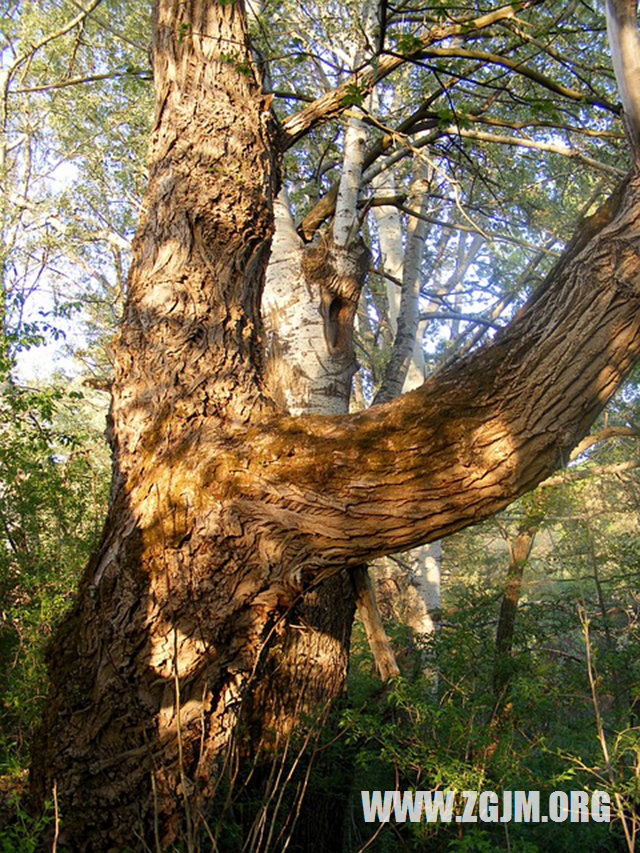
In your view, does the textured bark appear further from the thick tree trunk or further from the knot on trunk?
the thick tree trunk

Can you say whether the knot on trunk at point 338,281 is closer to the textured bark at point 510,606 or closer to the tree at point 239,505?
the tree at point 239,505

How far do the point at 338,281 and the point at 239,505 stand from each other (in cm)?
216

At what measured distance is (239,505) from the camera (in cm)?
242

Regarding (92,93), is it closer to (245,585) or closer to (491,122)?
(491,122)

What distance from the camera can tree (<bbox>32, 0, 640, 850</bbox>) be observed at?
2275 millimetres

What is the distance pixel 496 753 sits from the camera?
2.81 meters

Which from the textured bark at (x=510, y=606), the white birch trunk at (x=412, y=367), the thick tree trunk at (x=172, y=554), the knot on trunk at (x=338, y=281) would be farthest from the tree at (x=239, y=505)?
the textured bark at (x=510, y=606)

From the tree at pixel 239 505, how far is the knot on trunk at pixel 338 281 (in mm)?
1490

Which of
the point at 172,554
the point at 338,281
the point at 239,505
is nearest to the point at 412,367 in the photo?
the point at 338,281

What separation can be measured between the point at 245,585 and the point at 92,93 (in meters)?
11.6

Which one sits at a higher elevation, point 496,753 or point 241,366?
point 241,366

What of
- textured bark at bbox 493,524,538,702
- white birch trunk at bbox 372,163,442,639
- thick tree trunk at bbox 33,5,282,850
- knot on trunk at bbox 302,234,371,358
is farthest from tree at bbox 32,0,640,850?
textured bark at bbox 493,524,538,702

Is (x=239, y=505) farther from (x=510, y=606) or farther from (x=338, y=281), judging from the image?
(x=510, y=606)

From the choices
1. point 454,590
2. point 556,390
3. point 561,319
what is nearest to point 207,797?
point 556,390
